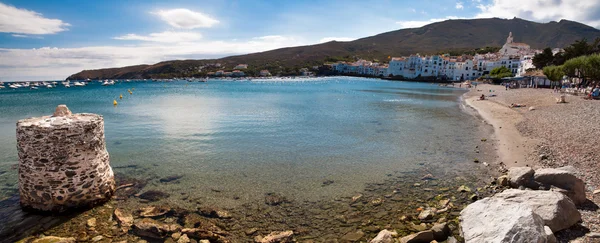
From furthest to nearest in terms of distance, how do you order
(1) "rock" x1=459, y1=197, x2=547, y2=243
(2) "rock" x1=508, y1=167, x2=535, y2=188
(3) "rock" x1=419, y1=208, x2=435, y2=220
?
1. (2) "rock" x1=508, y1=167, x2=535, y2=188
2. (3) "rock" x1=419, y1=208, x2=435, y2=220
3. (1) "rock" x1=459, y1=197, x2=547, y2=243

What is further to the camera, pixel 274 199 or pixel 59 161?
pixel 274 199

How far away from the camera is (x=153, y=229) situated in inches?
320

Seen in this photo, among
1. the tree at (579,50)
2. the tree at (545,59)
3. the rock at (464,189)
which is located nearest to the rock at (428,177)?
the rock at (464,189)

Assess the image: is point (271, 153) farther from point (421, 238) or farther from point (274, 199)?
point (421, 238)

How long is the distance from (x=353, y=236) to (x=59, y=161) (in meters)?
7.84

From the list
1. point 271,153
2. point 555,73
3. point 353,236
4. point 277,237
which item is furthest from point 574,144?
point 555,73

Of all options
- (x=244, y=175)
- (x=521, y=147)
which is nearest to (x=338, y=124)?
(x=521, y=147)

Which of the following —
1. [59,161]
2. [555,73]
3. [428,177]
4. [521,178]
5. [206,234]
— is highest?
[555,73]

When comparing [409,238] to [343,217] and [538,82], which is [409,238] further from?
[538,82]

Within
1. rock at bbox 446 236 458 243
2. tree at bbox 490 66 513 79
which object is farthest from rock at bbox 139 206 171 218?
tree at bbox 490 66 513 79

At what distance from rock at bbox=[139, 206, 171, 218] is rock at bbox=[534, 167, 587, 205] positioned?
35.9 ft

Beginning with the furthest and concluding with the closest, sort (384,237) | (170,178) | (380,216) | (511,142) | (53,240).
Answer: (511,142) → (170,178) → (380,216) → (53,240) → (384,237)

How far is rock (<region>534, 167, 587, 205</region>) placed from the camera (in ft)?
27.3

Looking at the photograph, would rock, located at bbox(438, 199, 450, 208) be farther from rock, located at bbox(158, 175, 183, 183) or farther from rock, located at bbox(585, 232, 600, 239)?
rock, located at bbox(158, 175, 183, 183)
